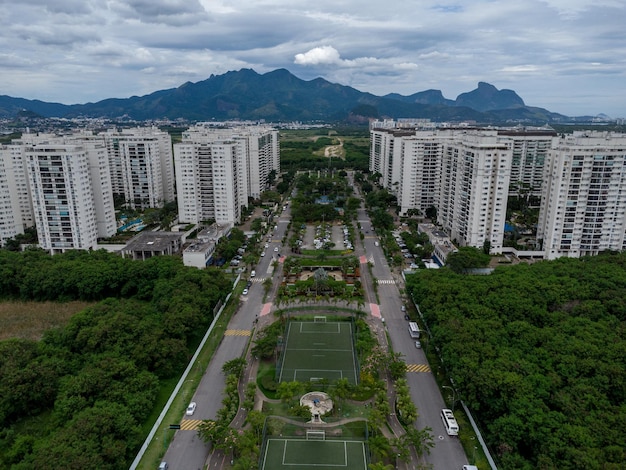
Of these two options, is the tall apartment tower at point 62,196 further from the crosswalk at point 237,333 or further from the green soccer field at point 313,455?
the green soccer field at point 313,455

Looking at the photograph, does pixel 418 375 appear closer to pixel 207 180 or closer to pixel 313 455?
pixel 313 455

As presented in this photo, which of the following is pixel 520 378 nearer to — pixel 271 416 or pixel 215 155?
pixel 271 416

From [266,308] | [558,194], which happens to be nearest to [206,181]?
[266,308]

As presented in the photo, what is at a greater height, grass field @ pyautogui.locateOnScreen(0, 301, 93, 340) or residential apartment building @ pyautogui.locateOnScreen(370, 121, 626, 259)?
residential apartment building @ pyautogui.locateOnScreen(370, 121, 626, 259)

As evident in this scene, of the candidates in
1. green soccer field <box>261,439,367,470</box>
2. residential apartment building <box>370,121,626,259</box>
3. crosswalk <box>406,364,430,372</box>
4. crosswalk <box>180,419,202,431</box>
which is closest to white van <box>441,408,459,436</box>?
crosswalk <box>406,364,430,372</box>

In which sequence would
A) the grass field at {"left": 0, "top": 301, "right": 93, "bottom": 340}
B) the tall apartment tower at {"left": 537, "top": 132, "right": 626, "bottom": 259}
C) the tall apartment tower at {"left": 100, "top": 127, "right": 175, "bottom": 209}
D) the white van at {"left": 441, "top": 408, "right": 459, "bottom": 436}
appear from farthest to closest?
the tall apartment tower at {"left": 100, "top": 127, "right": 175, "bottom": 209}
the tall apartment tower at {"left": 537, "top": 132, "right": 626, "bottom": 259}
the grass field at {"left": 0, "top": 301, "right": 93, "bottom": 340}
the white van at {"left": 441, "top": 408, "right": 459, "bottom": 436}

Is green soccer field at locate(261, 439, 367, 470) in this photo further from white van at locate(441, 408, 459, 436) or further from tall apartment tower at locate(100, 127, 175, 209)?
tall apartment tower at locate(100, 127, 175, 209)

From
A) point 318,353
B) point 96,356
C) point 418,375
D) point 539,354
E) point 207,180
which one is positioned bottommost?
point 418,375
